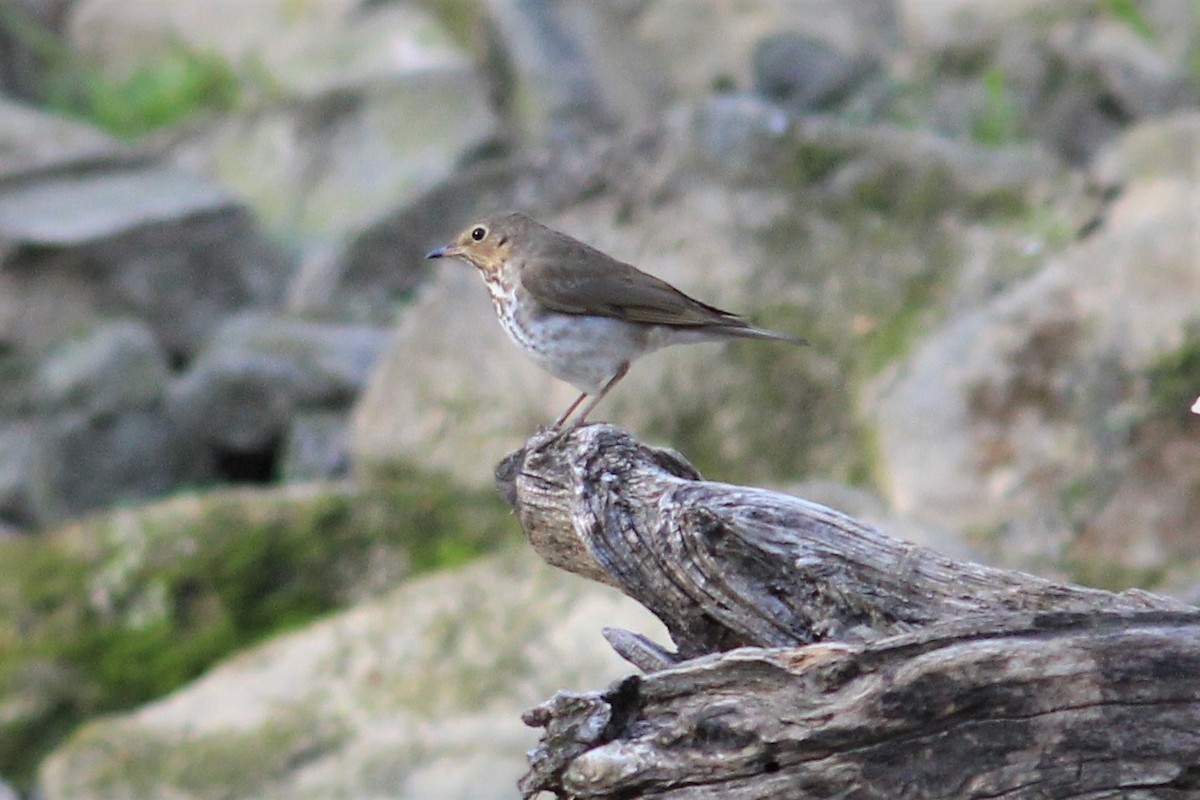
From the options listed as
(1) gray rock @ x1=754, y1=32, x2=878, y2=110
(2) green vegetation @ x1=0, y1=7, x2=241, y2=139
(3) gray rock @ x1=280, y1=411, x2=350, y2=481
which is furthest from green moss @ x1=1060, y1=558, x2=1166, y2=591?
(2) green vegetation @ x1=0, y1=7, x2=241, y2=139

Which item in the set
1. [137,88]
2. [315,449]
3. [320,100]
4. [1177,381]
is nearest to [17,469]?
[315,449]

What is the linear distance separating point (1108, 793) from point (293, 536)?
22.5 ft

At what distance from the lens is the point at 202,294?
1573 centimetres

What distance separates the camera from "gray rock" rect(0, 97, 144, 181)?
1644cm

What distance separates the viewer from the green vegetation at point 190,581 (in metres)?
10.1

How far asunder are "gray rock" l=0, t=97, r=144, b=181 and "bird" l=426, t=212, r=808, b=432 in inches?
423

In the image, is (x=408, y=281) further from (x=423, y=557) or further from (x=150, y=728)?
(x=150, y=728)

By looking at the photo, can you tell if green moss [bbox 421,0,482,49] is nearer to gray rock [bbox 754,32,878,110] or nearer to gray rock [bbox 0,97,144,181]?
gray rock [bbox 0,97,144,181]

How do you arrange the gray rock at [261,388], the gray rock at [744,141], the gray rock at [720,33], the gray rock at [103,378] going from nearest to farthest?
the gray rock at [744,141]
the gray rock at [261,388]
the gray rock at [103,378]
the gray rock at [720,33]

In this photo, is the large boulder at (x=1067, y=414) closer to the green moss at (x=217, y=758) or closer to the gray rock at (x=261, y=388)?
the green moss at (x=217, y=758)

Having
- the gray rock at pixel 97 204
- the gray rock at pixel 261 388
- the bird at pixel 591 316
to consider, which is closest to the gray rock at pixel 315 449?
the gray rock at pixel 261 388

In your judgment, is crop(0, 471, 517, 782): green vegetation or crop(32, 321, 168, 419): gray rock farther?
crop(32, 321, 168, 419): gray rock

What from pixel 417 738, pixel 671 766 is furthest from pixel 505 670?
pixel 671 766

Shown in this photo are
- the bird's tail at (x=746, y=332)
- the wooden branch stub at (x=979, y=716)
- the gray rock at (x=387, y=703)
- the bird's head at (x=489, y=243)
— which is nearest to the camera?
the wooden branch stub at (x=979, y=716)
